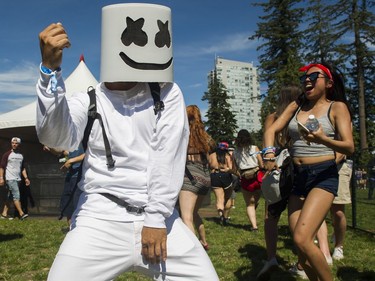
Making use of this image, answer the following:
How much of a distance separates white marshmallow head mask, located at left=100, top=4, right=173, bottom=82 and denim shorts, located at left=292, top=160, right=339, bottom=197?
1930 millimetres

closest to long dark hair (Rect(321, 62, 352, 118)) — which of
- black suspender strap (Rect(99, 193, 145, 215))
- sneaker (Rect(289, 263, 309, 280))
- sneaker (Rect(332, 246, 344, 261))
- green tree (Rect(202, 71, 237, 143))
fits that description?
sneaker (Rect(289, 263, 309, 280))

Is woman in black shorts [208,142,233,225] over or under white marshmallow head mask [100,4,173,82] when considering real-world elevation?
under

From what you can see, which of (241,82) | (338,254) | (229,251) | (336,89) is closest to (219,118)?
(229,251)

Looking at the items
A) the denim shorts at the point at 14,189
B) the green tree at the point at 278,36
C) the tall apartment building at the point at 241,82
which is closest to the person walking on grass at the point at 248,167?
the denim shorts at the point at 14,189

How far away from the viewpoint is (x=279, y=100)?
4.93 meters

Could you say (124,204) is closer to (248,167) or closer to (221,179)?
(248,167)

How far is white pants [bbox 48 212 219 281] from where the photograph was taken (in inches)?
79.4

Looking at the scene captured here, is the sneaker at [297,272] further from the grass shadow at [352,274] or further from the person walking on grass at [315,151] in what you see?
the person walking on grass at [315,151]

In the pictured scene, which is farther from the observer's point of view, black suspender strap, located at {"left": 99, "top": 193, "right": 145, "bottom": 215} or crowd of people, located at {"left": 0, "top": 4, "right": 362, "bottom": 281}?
black suspender strap, located at {"left": 99, "top": 193, "right": 145, "bottom": 215}

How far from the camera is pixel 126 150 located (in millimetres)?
2195

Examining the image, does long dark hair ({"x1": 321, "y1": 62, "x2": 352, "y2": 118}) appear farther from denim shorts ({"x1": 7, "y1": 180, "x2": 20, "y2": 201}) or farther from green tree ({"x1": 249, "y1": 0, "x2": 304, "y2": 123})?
green tree ({"x1": 249, "y1": 0, "x2": 304, "y2": 123})

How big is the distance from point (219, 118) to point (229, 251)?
40.6 metres

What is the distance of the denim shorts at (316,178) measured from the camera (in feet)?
12.1

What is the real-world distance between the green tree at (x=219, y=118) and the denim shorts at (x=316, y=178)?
4174 cm
